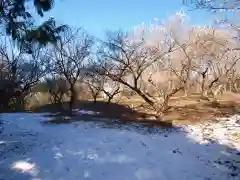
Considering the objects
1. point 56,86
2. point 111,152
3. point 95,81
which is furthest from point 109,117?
point 56,86

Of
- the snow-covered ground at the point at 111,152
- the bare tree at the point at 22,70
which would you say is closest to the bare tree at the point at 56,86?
the bare tree at the point at 22,70

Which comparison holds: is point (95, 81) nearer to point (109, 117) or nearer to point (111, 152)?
point (109, 117)

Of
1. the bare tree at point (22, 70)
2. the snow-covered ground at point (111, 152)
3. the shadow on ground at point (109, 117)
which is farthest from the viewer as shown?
the bare tree at point (22, 70)

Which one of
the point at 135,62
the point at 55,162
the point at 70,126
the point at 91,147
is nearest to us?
the point at 55,162

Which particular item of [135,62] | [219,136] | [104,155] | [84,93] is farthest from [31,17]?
[84,93]

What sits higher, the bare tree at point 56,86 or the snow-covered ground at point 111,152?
the bare tree at point 56,86

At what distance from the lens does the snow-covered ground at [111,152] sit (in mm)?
8500

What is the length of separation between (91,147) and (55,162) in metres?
1.87

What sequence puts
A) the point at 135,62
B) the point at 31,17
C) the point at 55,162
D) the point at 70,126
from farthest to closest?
the point at 135,62
the point at 70,126
the point at 55,162
the point at 31,17

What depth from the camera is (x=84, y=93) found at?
1732 inches

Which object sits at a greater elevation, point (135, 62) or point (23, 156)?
point (135, 62)

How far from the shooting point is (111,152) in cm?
1026

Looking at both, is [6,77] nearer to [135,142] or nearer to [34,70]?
[34,70]

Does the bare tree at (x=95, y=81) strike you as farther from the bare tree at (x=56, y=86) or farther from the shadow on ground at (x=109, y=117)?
the bare tree at (x=56, y=86)
